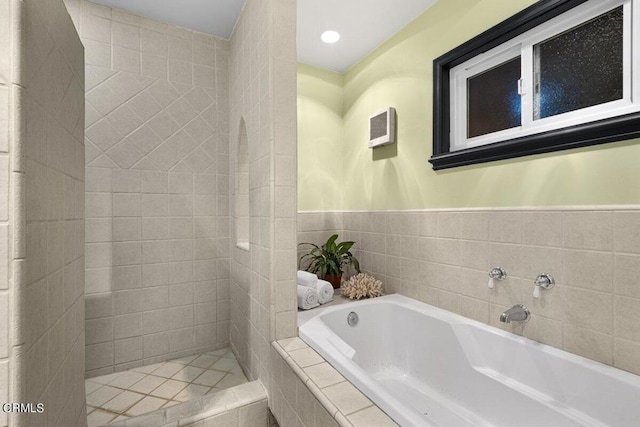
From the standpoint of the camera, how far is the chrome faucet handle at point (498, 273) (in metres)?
1.58

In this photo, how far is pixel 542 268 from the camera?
143 cm

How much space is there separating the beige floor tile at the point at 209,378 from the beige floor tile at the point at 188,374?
4cm

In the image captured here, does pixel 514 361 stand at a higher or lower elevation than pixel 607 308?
lower

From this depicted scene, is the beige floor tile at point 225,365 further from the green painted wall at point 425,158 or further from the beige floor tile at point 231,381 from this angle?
the green painted wall at point 425,158

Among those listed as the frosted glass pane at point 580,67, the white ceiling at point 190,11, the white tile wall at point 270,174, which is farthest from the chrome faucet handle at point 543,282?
the white ceiling at point 190,11

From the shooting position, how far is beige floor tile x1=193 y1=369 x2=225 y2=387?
1909 mm

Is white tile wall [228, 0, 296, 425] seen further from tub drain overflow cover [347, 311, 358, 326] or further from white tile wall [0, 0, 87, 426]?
white tile wall [0, 0, 87, 426]

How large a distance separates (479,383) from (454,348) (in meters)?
0.19

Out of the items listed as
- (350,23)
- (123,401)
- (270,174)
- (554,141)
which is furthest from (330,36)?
(123,401)

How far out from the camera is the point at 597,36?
1.36 m

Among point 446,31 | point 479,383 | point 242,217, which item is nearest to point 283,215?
point 242,217

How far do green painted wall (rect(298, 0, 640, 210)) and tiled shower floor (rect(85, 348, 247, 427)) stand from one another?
1378 mm

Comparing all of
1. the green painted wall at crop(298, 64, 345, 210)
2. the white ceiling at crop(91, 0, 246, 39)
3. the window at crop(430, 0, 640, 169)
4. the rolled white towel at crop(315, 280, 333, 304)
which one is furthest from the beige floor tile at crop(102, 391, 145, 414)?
the white ceiling at crop(91, 0, 246, 39)

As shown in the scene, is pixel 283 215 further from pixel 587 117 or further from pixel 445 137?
pixel 587 117
